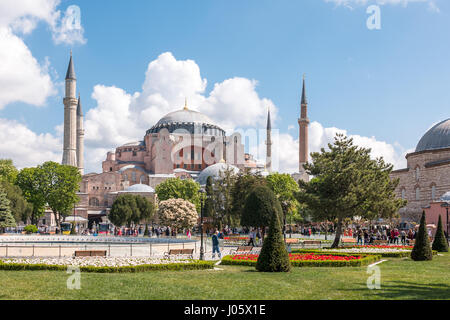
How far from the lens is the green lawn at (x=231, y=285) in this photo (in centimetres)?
880

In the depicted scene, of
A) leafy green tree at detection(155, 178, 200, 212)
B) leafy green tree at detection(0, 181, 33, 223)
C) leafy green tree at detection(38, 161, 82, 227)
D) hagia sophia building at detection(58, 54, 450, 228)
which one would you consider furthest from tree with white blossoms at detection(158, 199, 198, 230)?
leafy green tree at detection(38, 161, 82, 227)

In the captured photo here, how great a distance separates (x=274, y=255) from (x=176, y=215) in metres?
Answer: 24.7

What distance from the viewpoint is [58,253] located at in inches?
699

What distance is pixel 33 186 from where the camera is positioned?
146ft

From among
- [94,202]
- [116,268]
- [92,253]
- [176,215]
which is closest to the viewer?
[116,268]

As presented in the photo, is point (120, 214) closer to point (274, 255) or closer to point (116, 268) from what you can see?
point (116, 268)

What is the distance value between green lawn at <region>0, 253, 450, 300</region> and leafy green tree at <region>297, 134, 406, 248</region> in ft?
29.7

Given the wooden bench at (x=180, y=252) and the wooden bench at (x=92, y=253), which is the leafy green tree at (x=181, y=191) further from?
the wooden bench at (x=92, y=253)

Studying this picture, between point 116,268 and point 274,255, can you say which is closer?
point 274,255

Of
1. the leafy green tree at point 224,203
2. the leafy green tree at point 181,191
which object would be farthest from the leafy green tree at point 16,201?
the leafy green tree at point 224,203

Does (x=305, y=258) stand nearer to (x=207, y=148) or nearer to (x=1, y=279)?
(x=1, y=279)

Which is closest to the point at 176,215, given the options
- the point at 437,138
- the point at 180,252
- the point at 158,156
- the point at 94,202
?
the point at 180,252

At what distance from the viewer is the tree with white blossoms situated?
3618cm

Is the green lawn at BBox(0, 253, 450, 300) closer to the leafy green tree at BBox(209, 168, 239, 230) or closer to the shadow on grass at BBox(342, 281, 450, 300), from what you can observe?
the shadow on grass at BBox(342, 281, 450, 300)
